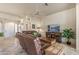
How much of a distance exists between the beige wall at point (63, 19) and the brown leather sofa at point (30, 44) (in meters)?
0.41

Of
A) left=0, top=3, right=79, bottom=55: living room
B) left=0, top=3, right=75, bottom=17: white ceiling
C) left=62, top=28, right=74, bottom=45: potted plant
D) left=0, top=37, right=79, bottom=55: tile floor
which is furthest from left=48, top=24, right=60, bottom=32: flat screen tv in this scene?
left=0, top=37, right=79, bottom=55: tile floor

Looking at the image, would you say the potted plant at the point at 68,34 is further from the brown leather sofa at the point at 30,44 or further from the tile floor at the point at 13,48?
the brown leather sofa at the point at 30,44

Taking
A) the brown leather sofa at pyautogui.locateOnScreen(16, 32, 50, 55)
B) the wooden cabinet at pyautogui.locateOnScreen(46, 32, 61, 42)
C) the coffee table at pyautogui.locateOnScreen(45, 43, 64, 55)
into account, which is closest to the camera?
the brown leather sofa at pyautogui.locateOnScreen(16, 32, 50, 55)

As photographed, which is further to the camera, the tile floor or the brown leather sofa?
the tile floor

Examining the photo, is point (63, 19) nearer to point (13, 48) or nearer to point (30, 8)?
point (30, 8)

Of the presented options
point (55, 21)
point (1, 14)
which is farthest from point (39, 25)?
point (1, 14)

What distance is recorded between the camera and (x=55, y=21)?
228 centimetres

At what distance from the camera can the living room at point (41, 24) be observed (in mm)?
2152

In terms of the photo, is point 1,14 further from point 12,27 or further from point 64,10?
point 64,10

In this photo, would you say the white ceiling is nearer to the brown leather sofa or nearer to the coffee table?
the brown leather sofa

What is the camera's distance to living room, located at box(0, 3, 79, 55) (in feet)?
7.06

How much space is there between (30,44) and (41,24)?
56 centimetres

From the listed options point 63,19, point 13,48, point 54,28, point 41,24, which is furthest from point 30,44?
point 63,19

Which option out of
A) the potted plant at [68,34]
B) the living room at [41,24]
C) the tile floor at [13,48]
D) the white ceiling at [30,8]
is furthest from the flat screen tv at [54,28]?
the tile floor at [13,48]
